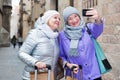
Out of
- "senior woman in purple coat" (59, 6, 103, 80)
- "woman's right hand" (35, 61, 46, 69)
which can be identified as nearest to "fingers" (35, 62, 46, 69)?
"woman's right hand" (35, 61, 46, 69)

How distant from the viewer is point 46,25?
3.71 meters

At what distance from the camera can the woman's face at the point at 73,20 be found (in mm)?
3766

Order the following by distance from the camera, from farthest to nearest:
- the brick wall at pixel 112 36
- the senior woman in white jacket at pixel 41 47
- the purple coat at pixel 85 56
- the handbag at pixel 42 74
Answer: the brick wall at pixel 112 36 → the purple coat at pixel 85 56 → the senior woman in white jacket at pixel 41 47 → the handbag at pixel 42 74

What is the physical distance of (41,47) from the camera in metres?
3.63

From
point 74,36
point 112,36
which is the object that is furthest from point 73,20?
point 112,36

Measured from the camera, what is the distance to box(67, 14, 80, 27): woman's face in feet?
12.4

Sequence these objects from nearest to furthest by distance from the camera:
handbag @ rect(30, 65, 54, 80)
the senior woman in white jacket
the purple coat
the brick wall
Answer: handbag @ rect(30, 65, 54, 80)
the senior woman in white jacket
the purple coat
the brick wall

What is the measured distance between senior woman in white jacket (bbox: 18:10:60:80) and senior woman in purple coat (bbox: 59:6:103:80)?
0.13 m

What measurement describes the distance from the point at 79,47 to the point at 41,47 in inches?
16.1

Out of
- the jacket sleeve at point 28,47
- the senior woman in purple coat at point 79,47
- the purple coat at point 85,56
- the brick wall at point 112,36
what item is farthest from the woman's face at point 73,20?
the brick wall at point 112,36

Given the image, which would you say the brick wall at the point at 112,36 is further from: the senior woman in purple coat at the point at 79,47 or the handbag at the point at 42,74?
the handbag at the point at 42,74

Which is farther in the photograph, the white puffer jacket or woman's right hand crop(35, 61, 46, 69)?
the white puffer jacket

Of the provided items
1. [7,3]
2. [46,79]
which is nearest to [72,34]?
[46,79]

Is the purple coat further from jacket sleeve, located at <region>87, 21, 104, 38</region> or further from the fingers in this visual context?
the fingers
